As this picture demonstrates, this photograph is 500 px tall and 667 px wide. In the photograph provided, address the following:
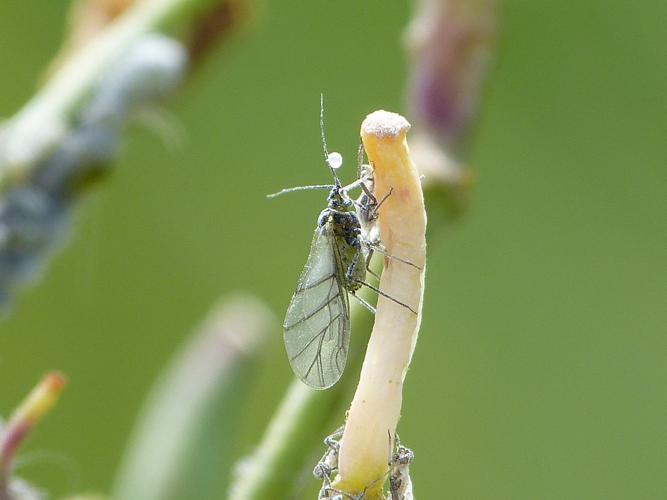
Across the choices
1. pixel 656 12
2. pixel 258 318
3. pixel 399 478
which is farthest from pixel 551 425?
pixel 399 478

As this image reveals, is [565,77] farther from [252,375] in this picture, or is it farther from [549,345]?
[252,375]

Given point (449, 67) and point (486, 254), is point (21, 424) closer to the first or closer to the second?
point (449, 67)

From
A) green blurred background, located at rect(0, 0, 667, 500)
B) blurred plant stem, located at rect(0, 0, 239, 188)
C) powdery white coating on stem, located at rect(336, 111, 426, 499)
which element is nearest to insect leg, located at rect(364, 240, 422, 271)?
powdery white coating on stem, located at rect(336, 111, 426, 499)

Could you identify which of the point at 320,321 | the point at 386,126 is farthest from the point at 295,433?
the point at 386,126

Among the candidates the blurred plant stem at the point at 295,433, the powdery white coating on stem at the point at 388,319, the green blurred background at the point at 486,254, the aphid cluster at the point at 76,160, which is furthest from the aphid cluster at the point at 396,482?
the green blurred background at the point at 486,254

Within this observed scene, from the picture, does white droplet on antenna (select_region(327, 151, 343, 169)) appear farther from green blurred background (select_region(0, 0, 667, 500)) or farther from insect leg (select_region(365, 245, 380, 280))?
green blurred background (select_region(0, 0, 667, 500))
